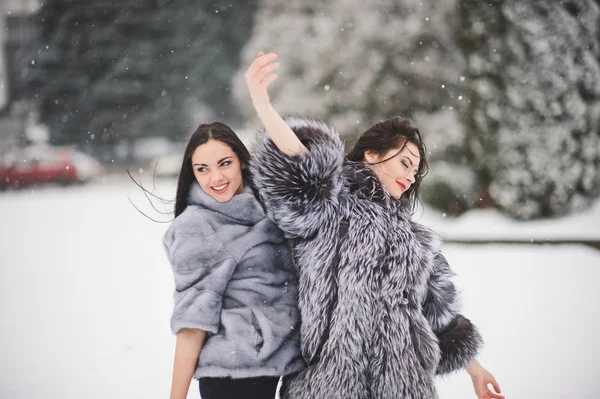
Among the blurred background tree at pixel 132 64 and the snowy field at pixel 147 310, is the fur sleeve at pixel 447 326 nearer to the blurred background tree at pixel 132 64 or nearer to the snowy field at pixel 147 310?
the snowy field at pixel 147 310

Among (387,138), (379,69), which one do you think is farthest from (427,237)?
(379,69)

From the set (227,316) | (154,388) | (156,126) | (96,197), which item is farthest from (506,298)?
(156,126)

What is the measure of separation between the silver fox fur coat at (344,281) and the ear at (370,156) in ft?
0.54

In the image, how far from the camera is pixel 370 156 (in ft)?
6.68

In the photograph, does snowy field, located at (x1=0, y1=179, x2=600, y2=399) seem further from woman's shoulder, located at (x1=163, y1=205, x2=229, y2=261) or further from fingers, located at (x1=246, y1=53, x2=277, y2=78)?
fingers, located at (x1=246, y1=53, x2=277, y2=78)

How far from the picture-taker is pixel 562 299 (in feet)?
18.8

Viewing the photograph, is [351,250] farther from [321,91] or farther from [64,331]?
[321,91]

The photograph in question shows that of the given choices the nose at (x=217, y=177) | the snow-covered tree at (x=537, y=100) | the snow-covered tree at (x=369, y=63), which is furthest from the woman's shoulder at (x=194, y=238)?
the snow-covered tree at (x=369, y=63)

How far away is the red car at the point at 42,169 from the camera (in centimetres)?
1566

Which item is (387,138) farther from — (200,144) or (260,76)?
(200,144)

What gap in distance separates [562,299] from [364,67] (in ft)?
20.3

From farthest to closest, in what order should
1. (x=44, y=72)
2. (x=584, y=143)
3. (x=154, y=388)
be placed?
(x=44, y=72) < (x=584, y=143) < (x=154, y=388)

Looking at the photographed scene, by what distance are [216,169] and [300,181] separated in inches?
11.8

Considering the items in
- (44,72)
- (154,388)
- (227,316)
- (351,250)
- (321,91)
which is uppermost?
(44,72)
